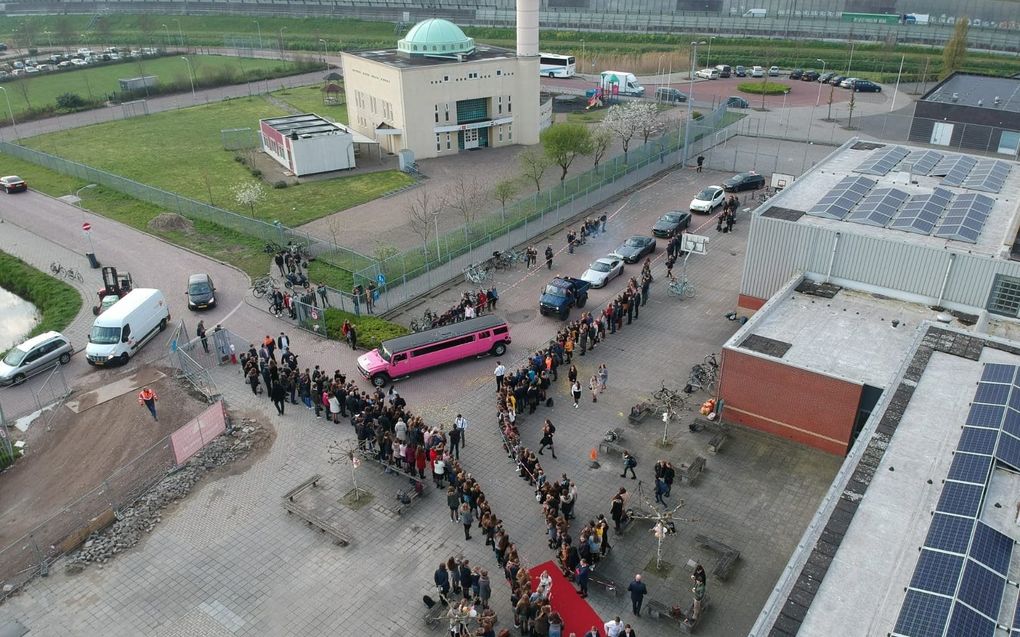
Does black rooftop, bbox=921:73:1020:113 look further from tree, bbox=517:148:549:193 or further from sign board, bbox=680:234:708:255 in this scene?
sign board, bbox=680:234:708:255

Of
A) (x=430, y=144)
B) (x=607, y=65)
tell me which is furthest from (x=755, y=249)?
(x=607, y=65)

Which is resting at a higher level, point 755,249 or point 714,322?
point 755,249

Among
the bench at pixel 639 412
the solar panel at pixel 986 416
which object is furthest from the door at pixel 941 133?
the solar panel at pixel 986 416

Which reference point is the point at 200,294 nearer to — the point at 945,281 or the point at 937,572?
the point at 945,281

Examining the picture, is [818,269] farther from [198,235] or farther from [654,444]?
[198,235]

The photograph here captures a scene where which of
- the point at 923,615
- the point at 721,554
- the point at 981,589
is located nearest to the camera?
the point at 923,615

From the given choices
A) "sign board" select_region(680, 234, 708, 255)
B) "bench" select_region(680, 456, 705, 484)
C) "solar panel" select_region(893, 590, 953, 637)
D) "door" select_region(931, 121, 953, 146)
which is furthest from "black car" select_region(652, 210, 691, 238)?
"solar panel" select_region(893, 590, 953, 637)

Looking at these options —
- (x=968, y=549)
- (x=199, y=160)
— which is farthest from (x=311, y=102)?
(x=968, y=549)
